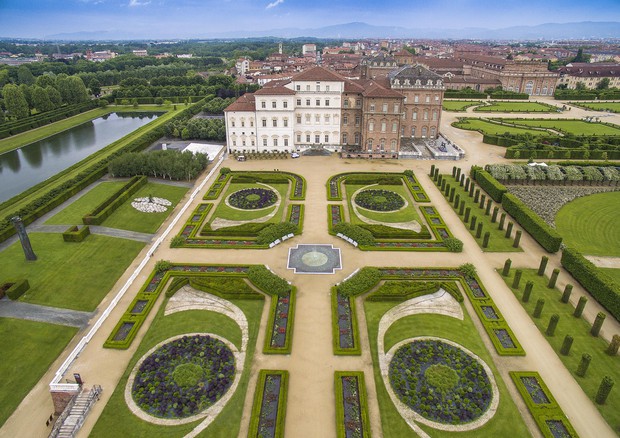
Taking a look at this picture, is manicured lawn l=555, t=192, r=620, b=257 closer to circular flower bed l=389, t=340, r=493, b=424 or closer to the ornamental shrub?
the ornamental shrub

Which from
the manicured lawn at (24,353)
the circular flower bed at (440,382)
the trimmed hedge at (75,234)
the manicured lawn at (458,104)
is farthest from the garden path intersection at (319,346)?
the manicured lawn at (458,104)

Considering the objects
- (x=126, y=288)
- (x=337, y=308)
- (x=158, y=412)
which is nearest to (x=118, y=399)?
(x=158, y=412)

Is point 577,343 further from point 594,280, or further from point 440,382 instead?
point 440,382

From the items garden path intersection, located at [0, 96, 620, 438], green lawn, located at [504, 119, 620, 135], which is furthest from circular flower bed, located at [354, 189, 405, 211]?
green lawn, located at [504, 119, 620, 135]

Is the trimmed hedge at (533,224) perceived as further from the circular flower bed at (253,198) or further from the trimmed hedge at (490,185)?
the circular flower bed at (253,198)

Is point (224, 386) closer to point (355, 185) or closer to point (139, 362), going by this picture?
point (139, 362)

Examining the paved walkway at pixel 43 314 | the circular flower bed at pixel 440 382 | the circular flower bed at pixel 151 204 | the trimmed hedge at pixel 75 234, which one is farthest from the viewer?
the circular flower bed at pixel 151 204

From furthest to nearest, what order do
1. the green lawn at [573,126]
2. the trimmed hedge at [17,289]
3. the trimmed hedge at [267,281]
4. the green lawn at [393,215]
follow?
the green lawn at [573,126], the green lawn at [393,215], the trimmed hedge at [267,281], the trimmed hedge at [17,289]

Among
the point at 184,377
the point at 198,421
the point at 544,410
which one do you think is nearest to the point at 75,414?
the point at 184,377
